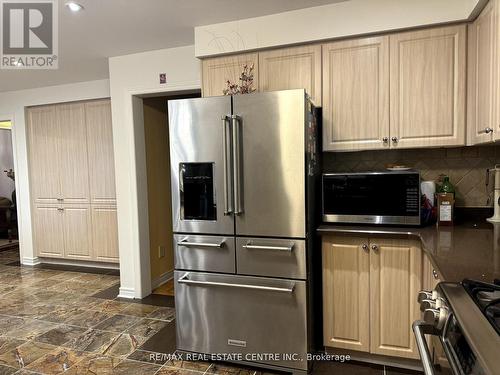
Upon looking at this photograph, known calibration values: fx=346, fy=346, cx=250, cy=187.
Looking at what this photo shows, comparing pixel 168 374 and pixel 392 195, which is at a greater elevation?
pixel 392 195

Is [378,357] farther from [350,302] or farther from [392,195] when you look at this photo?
[392,195]

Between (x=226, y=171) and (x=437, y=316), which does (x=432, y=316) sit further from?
(x=226, y=171)

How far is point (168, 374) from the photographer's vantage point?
226 cm

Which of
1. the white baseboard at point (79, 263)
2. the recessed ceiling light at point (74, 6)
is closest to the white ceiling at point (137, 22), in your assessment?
the recessed ceiling light at point (74, 6)

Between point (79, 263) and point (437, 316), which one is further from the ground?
point (437, 316)

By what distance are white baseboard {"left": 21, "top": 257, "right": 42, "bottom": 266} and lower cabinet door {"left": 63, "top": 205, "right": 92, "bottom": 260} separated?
1.88ft

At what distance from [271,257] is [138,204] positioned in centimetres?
187

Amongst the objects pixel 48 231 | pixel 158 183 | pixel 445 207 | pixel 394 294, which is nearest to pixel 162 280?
pixel 158 183

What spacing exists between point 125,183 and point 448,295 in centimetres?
312

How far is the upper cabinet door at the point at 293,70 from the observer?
2473 mm

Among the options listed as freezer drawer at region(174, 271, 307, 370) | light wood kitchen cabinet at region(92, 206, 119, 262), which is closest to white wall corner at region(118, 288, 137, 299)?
light wood kitchen cabinet at region(92, 206, 119, 262)

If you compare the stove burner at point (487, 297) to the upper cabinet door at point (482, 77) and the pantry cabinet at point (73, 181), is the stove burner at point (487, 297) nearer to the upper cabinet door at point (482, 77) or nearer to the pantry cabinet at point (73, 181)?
the upper cabinet door at point (482, 77)

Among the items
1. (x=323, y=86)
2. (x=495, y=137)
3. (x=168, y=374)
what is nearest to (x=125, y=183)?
(x=168, y=374)

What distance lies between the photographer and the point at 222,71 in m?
2.71
